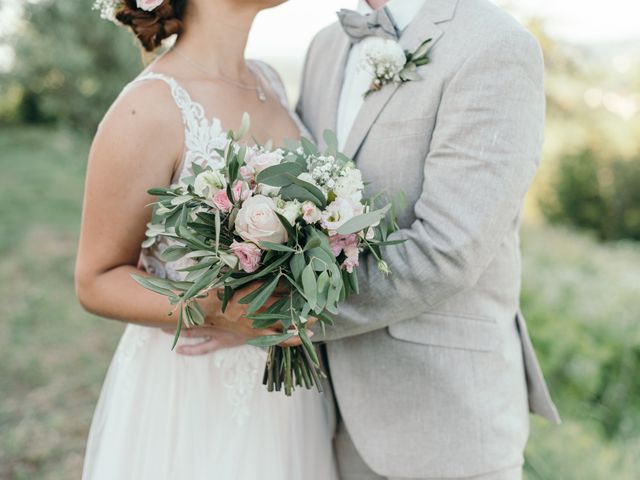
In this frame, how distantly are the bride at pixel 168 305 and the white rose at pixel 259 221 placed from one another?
365 mm

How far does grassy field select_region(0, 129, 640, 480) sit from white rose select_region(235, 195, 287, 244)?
276cm

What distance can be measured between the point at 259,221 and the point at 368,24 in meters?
1.05

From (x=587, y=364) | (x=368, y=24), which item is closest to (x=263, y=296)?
(x=368, y=24)

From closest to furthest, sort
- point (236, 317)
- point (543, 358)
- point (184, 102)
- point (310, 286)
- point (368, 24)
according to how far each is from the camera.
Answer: point (310, 286)
point (236, 317)
point (184, 102)
point (368, 24)
point (543, 358)

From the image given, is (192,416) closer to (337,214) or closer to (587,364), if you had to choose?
(337,214)

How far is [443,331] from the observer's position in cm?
215

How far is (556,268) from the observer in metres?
6.72

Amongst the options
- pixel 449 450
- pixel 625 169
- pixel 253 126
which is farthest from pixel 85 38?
pixel 625 169

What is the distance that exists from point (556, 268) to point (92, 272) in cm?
559

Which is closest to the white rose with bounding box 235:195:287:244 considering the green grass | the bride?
the bride

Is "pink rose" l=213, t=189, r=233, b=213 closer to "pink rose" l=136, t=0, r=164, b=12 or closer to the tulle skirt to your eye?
the tulle skirt

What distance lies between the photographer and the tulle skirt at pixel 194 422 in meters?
2.18

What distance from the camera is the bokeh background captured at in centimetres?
422

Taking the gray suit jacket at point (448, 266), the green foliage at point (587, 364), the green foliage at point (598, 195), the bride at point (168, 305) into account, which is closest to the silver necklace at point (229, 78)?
the bride at point (168, 305)
